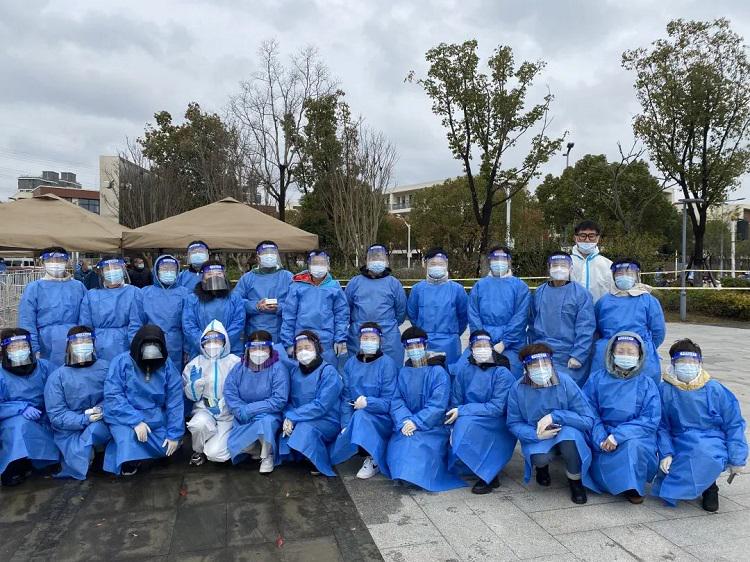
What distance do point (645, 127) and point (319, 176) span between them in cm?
1176

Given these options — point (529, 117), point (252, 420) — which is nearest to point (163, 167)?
point (529, 117)

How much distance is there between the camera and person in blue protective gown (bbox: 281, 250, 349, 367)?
5590mm

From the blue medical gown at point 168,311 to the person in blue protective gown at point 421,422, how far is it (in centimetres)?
247

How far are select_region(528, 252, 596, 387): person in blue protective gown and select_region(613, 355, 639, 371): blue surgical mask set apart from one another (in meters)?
0.55

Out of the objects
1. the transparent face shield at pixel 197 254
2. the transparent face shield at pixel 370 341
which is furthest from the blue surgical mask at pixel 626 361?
the transparent face shield at pixel 197 254

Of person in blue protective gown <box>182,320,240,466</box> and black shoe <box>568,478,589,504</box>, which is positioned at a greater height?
person in blue protective gown <box>182,320,240,466</box>

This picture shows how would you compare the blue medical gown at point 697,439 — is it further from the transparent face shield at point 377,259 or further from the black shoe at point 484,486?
the transparent face shield at point 377,259

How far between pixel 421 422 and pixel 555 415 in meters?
1.04

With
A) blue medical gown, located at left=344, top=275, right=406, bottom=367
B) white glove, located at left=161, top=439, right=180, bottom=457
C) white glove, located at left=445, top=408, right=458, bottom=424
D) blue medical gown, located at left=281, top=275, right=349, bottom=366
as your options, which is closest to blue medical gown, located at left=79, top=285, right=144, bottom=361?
white glove, located at left=161, top=439, right=180, bottom=457

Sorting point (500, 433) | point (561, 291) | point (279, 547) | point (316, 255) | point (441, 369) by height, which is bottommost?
point (279, 547)

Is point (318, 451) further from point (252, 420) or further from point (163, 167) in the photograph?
point (163, 167)

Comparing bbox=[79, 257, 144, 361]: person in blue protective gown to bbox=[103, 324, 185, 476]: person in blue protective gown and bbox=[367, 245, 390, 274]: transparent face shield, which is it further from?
bbox=[367, 245, 390, 274]: transparent face shield

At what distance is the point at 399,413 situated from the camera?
181 inches

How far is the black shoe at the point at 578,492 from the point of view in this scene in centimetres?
407
